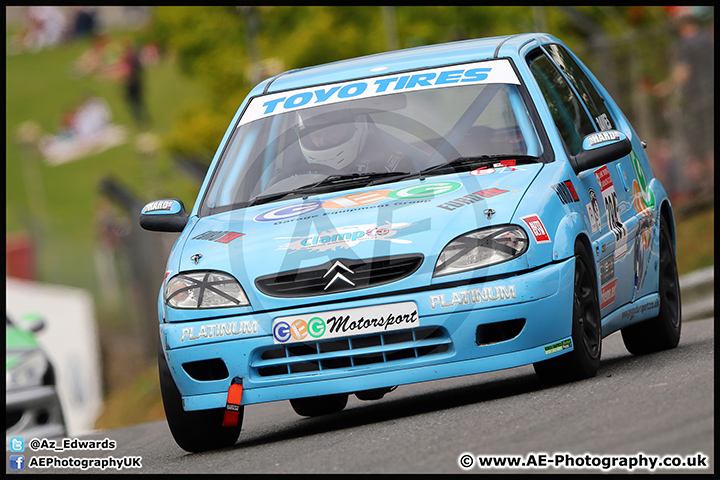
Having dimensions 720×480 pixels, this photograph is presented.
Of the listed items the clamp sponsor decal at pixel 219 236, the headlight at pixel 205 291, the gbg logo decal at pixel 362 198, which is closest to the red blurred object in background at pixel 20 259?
the clamp sponsor decal at pixel 219 236

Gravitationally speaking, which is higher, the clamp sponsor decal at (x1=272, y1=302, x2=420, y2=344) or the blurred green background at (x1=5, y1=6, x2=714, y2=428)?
the clamp sponsor decal at (x1=272, y1=302, x2=420, y2=344)

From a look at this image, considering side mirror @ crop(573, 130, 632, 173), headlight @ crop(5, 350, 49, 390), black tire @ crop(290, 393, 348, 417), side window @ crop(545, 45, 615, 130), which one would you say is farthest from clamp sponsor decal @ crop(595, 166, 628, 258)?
headlight @ crop(5, 350, 49, 390)

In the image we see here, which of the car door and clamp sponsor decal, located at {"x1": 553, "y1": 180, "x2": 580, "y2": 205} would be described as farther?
the car door

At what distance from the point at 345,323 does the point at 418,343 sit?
338 mm

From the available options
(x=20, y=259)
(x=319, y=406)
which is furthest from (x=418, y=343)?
(x=20, y=259)

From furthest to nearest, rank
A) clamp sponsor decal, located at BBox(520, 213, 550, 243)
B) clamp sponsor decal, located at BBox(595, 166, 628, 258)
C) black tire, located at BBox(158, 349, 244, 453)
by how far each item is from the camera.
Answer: clamp sponsor decal, located at BBox(595, 166, 628, 258), black tire, located at BBox(158, 349, 244, 453), clamp sponsor decal, located at BBox(520, 213, 550, 243)

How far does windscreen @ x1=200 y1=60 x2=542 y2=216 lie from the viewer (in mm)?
6535

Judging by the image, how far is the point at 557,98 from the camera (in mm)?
7035

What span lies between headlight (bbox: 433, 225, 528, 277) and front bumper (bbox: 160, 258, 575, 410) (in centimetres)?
9

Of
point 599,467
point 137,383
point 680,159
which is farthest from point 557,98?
point 137,383

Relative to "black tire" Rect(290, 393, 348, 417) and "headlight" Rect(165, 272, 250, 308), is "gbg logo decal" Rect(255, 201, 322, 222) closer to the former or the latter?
"headlight" Rect(165, 272, 250, 308)

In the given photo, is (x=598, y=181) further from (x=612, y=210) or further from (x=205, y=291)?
(x=205, y=291)

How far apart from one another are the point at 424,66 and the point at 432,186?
1115mm

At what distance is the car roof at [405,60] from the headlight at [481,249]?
5.23 feet
